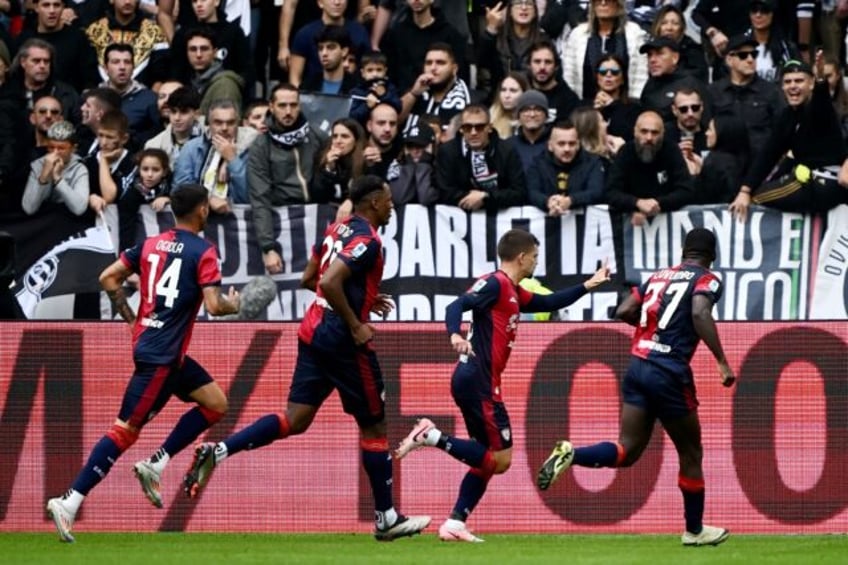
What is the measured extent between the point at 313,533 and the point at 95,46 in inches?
291

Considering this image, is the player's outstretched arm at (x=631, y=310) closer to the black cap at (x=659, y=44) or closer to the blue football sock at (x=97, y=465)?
the blue football sock at (x=97, y=465)

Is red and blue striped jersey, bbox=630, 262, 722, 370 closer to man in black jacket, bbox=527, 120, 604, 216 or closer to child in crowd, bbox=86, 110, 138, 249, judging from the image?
man in black jacket, bbox=527, 120, 604, 216

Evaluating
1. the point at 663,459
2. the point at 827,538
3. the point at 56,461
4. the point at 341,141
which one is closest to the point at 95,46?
the point at 341,141

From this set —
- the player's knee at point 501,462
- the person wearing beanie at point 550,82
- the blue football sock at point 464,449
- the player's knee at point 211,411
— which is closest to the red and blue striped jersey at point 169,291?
the player's knee at point 211,411

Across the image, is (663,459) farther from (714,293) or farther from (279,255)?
(279,255)

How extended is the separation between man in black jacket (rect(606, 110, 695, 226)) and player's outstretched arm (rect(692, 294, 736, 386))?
4381 mm

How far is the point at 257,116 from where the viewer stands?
723 inches

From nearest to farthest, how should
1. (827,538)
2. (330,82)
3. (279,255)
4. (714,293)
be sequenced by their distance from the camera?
(714,293) → (827,538) → (279,255) → (330,82)

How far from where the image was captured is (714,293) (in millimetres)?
12750

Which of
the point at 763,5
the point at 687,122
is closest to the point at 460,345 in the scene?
the point at 687,122

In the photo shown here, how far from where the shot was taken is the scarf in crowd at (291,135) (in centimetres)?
1756

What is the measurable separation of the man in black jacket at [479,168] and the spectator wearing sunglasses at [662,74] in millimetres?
1884

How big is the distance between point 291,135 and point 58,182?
2149 mm

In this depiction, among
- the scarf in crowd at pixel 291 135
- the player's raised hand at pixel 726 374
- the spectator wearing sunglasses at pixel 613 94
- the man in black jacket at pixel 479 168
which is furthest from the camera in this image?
the spectator wearing sunglasses at pixel 613 94
